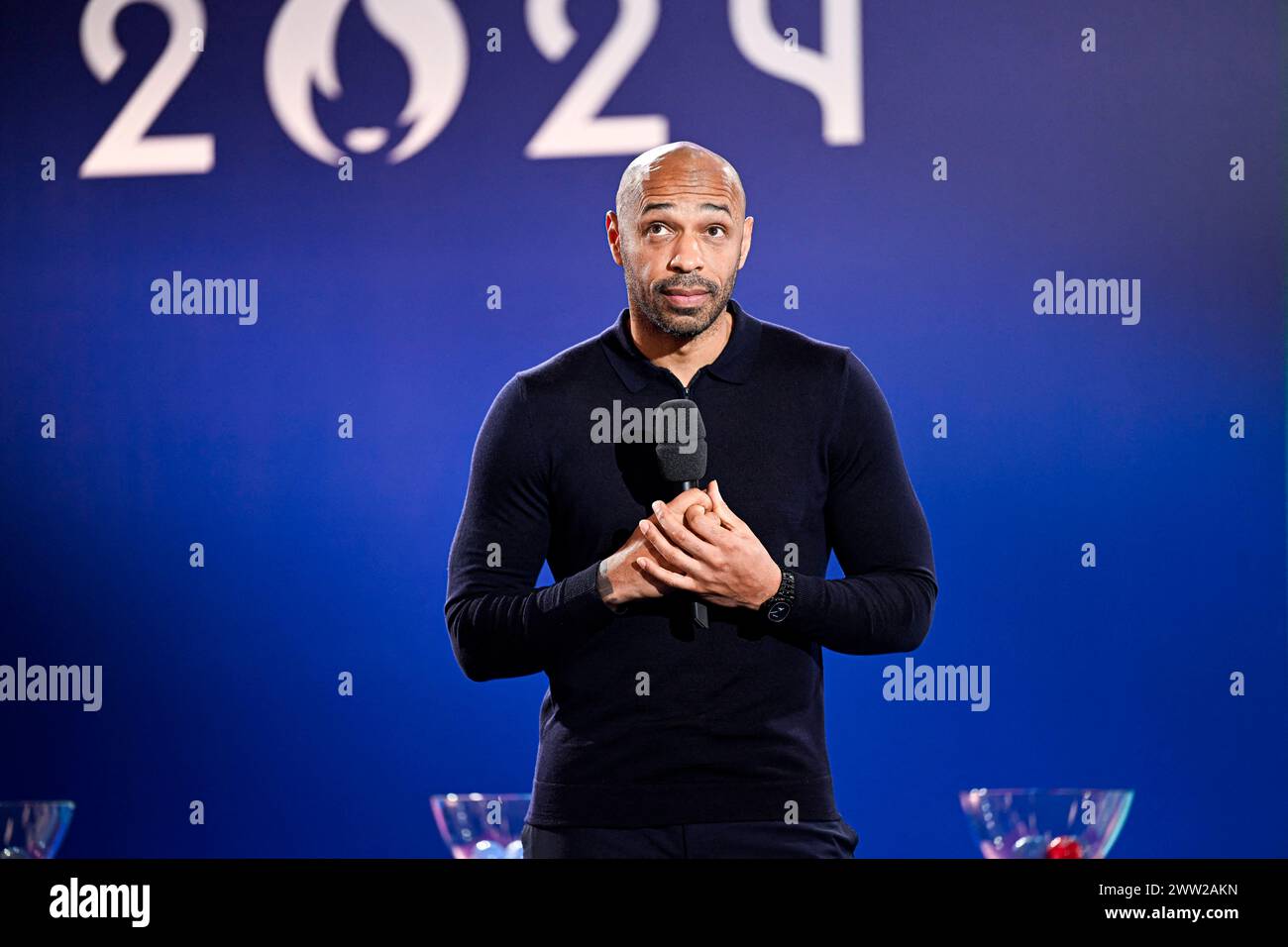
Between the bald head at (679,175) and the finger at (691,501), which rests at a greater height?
the bald head at (679,175)

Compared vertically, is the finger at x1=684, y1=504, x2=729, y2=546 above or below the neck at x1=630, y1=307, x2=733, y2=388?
below

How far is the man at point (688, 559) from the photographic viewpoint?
6.49 ft

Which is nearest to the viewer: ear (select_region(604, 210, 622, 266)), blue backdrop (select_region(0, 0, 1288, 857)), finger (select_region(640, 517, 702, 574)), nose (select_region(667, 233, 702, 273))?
finger (select_region(640, 517, 702, 574))

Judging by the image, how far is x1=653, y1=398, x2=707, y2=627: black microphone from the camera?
80.1 inches

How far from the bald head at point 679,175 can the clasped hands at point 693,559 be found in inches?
20.5

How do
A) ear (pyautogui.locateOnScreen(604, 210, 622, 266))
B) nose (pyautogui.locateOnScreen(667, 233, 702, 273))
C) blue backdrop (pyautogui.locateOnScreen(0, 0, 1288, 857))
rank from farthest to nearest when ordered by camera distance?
blue backdrop (pyautogui.locateOnScreen(0, 0, 1288, 857)) → ear (pyautogui.locateOnScreen(604, 210, 622, 266)) → nose (pyautogui.locateOnScreen(667, 233, 702, 273))

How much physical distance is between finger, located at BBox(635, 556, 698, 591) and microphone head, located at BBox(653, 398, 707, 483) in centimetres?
15

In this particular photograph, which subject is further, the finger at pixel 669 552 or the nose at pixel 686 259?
the nose at pixel 686 259

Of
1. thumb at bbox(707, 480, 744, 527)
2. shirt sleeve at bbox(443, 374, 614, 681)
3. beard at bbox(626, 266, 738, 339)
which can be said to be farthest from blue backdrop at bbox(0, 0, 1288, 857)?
thumb at bbox(707, 480, 744, 527)

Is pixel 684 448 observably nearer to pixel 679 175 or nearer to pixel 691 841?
pixel 679 175

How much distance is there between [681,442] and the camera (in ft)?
6.72

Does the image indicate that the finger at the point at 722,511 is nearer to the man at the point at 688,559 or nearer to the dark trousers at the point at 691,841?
the man at the point at 688,559

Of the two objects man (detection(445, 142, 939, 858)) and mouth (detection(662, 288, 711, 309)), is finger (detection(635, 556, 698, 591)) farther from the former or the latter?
mouth (detection(662, 288, 711, 309))

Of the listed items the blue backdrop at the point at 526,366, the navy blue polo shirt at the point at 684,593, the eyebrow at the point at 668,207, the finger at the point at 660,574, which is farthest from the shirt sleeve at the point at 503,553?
the blue backdrop at the point at 526,366
